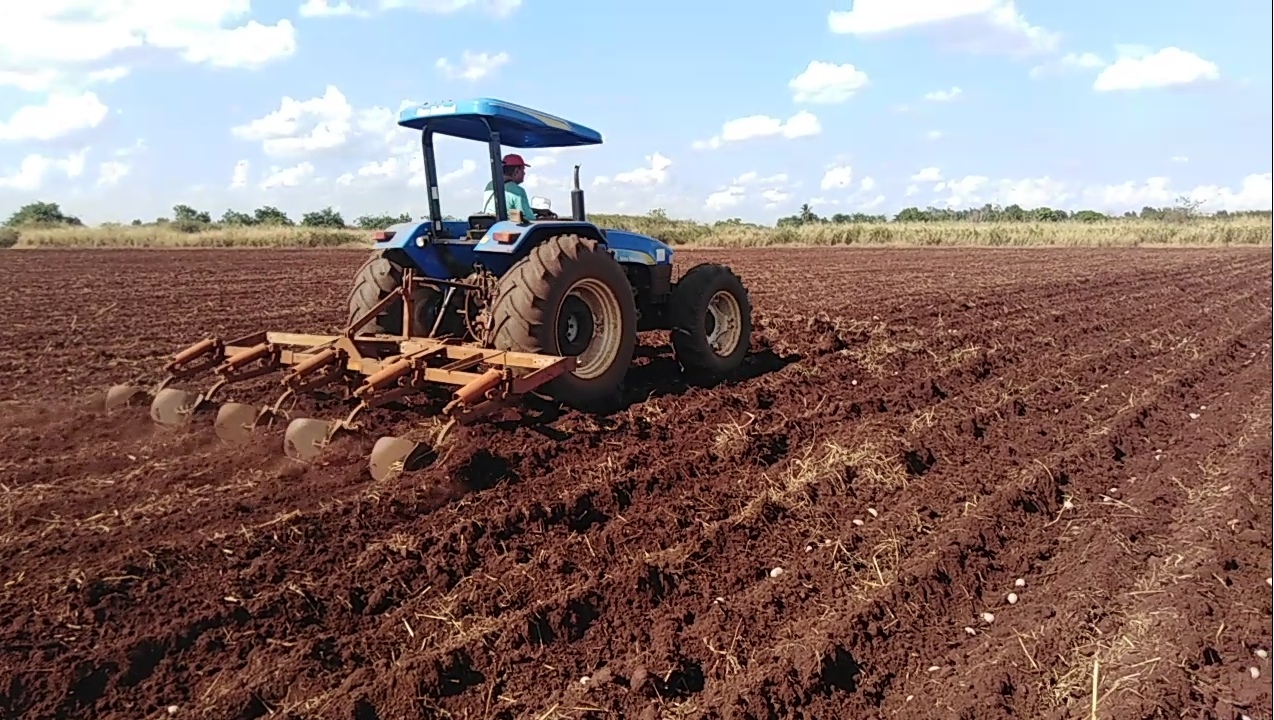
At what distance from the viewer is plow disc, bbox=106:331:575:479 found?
176 inches

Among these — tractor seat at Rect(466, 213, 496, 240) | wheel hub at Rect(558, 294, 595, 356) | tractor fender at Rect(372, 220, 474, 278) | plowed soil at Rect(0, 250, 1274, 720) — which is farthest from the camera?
tractor seat at Rect(466, 213, 496, 240)

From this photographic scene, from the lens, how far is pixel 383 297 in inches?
240

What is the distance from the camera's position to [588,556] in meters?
3.63

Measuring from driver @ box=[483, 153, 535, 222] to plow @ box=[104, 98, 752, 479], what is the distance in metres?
0.06

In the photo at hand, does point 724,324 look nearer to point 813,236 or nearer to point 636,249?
point 636,249

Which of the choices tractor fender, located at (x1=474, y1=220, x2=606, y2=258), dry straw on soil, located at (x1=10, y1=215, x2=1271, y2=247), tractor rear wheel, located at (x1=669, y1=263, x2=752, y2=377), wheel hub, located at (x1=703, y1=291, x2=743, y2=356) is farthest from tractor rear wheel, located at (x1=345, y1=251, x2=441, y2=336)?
dry straw on soil, located at (x1=10, y1=215, x2=1271, y2=247)

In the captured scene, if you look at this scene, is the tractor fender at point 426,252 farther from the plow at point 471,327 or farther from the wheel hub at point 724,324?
the wheel hub at point 724,324

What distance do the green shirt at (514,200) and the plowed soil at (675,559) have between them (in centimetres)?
142

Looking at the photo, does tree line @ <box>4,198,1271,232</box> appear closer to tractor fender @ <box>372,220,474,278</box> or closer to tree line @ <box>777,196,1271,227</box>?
tree line @ <box>777,196,1271,227</box>

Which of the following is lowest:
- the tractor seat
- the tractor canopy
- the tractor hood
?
the tractor hood

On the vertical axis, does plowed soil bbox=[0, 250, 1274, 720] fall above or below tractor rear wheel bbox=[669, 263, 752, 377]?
below

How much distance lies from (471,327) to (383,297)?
0.71 m

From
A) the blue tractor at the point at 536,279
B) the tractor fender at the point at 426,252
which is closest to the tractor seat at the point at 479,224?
the blue tractor at the point at 536,279

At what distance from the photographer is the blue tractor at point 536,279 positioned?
17.3 ft
